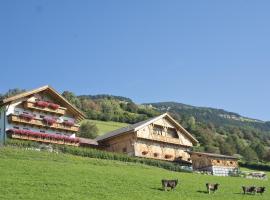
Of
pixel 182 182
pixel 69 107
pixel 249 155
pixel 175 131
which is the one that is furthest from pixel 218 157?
pixel 249 155

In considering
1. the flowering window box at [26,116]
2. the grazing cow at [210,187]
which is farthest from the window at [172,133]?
the grazing cow at [210,187]

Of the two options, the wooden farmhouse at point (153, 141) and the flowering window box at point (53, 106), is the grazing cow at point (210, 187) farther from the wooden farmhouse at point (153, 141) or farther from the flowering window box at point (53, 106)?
the wooden farmhouse at point (153, 141)

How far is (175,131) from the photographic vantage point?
80.3 meters

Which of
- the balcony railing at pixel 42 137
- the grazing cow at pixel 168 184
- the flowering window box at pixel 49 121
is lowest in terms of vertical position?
the grazing cow at pixel 168 184

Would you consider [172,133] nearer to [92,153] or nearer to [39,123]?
[39,123]

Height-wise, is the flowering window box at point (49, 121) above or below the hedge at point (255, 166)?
above

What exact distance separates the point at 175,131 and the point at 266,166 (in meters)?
25.2

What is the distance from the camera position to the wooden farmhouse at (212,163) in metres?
74.6

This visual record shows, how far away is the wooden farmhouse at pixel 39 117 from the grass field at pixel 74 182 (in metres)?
12.7

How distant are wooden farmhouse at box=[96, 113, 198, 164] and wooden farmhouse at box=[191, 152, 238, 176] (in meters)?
1.40

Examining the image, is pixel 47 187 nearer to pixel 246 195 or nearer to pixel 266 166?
pixel 246 195

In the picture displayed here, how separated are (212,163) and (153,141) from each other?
9.18m

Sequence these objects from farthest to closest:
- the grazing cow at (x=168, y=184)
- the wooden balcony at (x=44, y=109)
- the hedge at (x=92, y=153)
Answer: the wooden balcony at (x=44, y=109), the hedge at (x=92, y=153), the grazing cow at (x=168, y=184)

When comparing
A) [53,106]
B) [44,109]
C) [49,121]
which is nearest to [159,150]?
[53,106]
